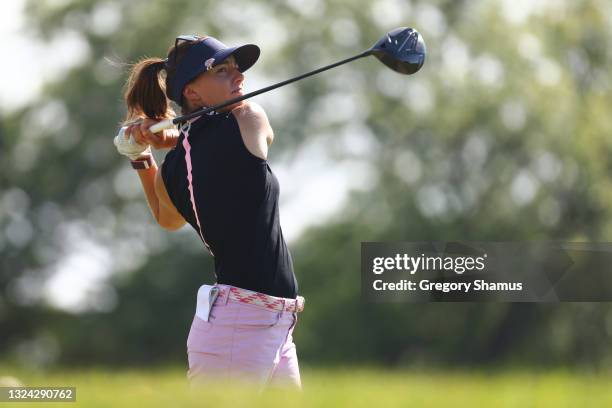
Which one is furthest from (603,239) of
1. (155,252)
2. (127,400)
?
(127,400)

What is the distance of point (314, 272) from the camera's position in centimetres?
3300

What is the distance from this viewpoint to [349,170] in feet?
106

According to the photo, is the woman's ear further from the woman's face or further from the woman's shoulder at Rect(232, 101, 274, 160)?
the woman's shoulder at Rect(232, 101, 274, 160)

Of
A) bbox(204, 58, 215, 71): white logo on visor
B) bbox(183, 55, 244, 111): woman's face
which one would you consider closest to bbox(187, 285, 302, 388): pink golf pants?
bbox(183, 55, 244, 111): woman's face

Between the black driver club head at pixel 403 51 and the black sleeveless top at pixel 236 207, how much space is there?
1.17 metres

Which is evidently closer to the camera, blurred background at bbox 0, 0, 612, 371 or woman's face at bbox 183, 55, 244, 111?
woman's face at bbox 183, 55, 244, 111

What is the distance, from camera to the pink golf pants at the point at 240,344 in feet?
18.3

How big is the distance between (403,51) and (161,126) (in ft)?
4.30

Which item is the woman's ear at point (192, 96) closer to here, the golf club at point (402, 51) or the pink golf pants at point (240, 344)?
the golf club at point (402, 51)

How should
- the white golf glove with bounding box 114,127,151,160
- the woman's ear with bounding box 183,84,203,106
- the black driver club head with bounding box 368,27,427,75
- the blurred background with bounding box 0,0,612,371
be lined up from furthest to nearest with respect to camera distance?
1. the blurred background with bounding box 0,0,612,371
2. the black driver club head with bounding box 368,27,427,75
3. the white golf glove with bounding box 114,127,151,160
4. the woman's ear with bounding box 183,84,203,106

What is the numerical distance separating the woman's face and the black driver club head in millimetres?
884

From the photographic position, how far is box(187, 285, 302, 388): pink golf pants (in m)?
5.59

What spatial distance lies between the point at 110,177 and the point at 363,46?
23.7 feet

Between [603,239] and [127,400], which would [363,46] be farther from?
[127,400]
